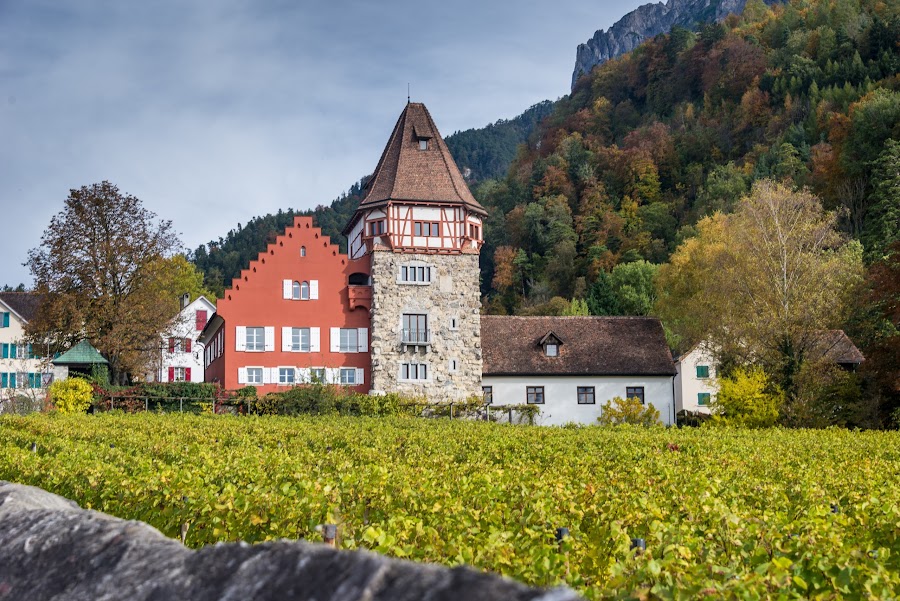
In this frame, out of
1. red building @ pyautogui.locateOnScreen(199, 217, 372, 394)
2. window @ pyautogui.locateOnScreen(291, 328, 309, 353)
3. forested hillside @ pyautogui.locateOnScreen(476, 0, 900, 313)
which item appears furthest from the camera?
forested hillside @ pyautogui.locateOnScreen(476, 0, 900, 313)

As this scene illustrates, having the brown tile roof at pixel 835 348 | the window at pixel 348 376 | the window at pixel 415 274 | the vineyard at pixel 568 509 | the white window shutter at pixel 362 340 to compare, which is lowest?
the vineyard at pixel 568 509

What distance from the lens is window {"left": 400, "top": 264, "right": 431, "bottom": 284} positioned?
159ft

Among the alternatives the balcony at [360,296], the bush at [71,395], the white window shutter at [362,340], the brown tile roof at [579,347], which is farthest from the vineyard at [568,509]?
the brown tile roof at [579,347]

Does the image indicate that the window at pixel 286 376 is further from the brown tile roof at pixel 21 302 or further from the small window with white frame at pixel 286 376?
the brown tile roof at pixel 21 302

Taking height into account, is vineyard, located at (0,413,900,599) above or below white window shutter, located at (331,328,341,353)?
below

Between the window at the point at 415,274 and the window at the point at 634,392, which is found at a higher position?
the window at the point at 415,274

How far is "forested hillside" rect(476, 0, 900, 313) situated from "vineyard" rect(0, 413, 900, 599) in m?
59.1

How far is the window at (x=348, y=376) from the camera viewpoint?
47.7 m

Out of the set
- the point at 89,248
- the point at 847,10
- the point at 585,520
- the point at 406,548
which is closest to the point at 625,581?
the point at 406,548

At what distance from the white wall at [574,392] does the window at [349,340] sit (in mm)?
6612

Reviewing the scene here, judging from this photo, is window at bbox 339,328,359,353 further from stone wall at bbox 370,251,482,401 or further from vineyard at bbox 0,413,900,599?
vineyard at bbox 0,413,900,599

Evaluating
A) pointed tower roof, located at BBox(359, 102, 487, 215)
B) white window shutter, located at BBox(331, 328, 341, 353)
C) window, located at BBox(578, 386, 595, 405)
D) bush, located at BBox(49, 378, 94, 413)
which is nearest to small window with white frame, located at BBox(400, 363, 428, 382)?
white window shutter, located at BBox(331, 328, 341, 353)

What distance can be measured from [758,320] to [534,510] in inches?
1420

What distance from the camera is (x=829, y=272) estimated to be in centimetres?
4372
